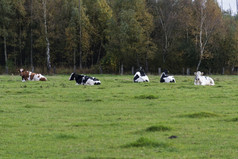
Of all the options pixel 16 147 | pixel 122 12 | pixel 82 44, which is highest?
pixel 122 12

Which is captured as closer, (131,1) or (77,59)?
(131,1)

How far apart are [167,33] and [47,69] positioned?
18.2 m

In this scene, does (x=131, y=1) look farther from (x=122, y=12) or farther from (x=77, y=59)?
(x=77, y=59)

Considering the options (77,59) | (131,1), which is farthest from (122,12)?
(77,59)

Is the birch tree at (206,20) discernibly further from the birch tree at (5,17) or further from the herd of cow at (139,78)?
the herd of cow at (139,78)

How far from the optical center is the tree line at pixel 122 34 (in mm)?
63062

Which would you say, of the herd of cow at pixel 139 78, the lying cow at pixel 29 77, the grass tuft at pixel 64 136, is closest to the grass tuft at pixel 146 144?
the grass tuft at pixel 64 136

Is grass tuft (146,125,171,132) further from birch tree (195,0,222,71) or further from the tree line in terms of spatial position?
birch tree (195,0,222,71)

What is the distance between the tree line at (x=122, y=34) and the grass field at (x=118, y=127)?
41.2m

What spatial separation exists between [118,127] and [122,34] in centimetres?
5029

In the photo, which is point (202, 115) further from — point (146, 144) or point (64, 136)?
point (64, 136)

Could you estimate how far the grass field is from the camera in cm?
1019

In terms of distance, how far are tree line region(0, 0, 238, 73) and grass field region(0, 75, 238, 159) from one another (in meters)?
41.2

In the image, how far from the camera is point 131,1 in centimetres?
6431
